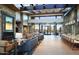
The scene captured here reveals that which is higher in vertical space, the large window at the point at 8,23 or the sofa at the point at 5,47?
the large window at the point at 8,23

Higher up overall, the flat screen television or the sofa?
the flat screen television

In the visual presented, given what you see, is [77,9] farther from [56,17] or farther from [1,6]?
[1,6]

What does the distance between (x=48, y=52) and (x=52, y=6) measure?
50.2 inches

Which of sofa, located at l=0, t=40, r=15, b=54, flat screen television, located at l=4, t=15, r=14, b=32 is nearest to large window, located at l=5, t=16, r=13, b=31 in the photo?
flat screen television, located at l=4, t=15, r=14, b=32

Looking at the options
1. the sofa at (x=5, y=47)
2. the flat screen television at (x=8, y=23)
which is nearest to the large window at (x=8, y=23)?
the flat screen television at (x=8, y=23)

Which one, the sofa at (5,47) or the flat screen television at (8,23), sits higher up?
the flat screen television at (8,23)

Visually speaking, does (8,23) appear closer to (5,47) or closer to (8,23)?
(8,23)

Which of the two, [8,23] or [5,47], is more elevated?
[8,23]

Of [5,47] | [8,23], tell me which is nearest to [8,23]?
[8,23]

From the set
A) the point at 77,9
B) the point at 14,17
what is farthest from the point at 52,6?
the point at 14,17

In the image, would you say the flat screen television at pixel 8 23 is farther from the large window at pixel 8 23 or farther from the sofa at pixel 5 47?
the sofa at pixel 5 47

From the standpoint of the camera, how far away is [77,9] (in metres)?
5.09

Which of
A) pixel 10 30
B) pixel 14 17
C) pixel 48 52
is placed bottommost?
pixel 48 52

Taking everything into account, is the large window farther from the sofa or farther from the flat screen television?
the sofa
